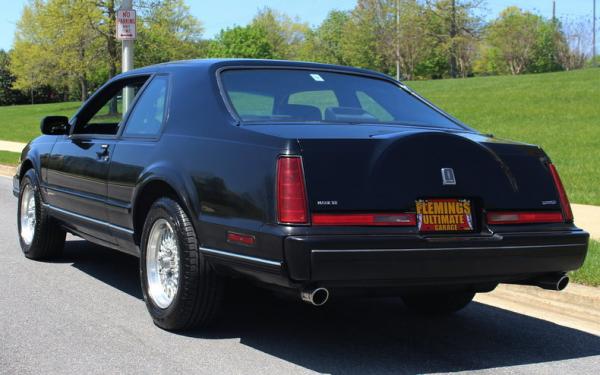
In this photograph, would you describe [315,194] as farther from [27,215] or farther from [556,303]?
[27,215]

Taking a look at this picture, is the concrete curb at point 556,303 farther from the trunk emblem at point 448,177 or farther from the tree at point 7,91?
the tree at point 7,91

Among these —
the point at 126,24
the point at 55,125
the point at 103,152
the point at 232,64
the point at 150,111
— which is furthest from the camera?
the point at 126,24

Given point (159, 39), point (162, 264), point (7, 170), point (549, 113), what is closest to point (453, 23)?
point (159, 39)

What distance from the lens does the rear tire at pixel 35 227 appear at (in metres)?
7.42

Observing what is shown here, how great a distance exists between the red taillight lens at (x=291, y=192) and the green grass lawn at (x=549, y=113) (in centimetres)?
842

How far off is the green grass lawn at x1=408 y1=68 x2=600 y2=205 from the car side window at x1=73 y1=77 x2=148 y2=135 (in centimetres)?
734

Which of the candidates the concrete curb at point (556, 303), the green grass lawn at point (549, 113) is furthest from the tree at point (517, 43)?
the concrete curb at point (556, 303)

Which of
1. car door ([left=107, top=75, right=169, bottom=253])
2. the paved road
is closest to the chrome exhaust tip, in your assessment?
the paved road

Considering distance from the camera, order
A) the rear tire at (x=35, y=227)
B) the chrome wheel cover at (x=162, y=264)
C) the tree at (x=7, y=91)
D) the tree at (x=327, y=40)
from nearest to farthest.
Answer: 1. the chrome wheel cover at (x=162, y=264)
2. the rear tire at (x=35, y=227)
3. the tree at (x=7, y=91)
4. the tree at (x=327, y=40)

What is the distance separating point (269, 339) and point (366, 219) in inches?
50.5

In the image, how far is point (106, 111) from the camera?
23.0 ft

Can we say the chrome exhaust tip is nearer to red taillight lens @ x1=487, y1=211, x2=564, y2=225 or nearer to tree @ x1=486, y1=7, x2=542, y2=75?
red taillight lens @ x1=487, y1=211, x2=564, y2=225

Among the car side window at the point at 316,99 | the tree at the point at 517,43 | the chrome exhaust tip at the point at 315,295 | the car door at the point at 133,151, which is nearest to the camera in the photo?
the chrome exhaust tip at the point at 315,295

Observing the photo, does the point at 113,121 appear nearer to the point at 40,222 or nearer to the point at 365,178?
the point at 40,222
